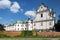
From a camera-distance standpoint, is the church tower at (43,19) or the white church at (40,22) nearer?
the white church at (40,22)

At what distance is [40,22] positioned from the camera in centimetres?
1733

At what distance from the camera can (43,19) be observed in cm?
1744

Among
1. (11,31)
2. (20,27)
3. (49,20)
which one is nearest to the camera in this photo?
(11,31)

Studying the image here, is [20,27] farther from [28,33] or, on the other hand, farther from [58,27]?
[58,27]

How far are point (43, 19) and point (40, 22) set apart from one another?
42 centimetres

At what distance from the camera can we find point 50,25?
55.0 feet

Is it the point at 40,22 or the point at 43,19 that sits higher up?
the point at 43,19

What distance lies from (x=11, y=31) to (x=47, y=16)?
4.21 metres

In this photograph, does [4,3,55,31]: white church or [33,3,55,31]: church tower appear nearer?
[4,3,55,31]: white church

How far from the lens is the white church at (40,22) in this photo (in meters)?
16.2

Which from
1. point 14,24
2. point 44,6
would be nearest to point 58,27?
point 44,6

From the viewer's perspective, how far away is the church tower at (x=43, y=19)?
16798mm

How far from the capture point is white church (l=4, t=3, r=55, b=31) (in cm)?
1623

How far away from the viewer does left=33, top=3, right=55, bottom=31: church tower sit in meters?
16.8
